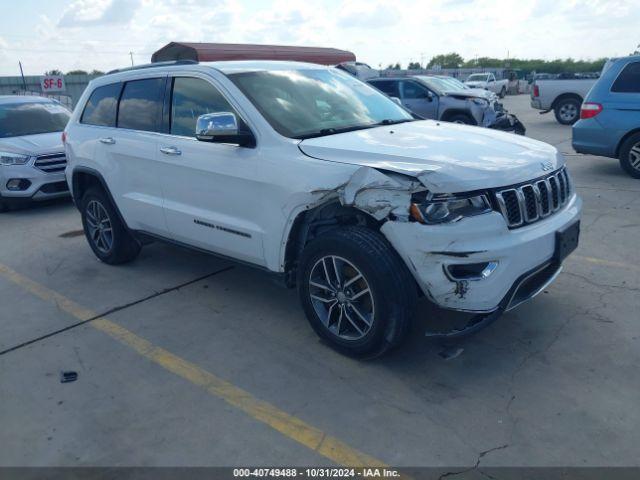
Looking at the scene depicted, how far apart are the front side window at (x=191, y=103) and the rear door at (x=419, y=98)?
977cm

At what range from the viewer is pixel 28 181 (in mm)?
8281

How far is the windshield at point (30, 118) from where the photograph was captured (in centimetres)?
900

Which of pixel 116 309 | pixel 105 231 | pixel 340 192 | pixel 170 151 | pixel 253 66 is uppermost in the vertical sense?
pixel 253 66

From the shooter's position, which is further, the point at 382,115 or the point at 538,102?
the point at 538,102

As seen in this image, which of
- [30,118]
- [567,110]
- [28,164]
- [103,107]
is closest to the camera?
[103,107]

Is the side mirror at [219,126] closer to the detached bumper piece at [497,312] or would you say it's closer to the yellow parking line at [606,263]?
the detached bumper piece at [497,312]

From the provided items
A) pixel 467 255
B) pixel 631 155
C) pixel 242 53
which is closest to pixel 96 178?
pixel 467 255

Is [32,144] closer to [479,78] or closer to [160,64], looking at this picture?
[160,64]

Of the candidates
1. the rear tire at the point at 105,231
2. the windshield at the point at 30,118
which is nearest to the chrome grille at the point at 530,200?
the rear tire at the point at 105,231

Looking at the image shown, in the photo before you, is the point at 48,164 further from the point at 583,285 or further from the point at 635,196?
the point at 635,196

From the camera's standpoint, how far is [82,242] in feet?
22.2

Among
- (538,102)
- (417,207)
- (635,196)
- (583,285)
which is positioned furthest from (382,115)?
(538,102)

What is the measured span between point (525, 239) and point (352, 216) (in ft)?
3.44

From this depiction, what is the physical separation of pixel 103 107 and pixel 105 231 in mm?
1240
